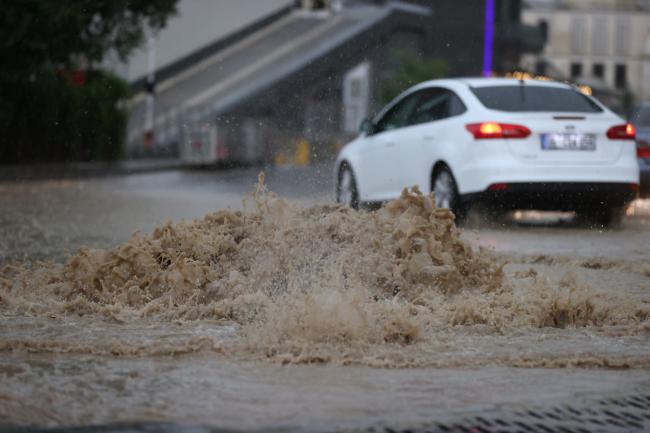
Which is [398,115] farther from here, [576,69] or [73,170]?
[576,69]

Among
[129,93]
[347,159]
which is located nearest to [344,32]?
[129,93]

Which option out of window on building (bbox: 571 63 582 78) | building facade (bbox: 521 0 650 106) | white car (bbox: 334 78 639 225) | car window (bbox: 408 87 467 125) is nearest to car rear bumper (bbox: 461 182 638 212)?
white car (bbox: 334 78 639 225)

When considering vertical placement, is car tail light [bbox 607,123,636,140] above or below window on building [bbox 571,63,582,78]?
below

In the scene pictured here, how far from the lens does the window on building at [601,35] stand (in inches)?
3125

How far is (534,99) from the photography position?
888 cm

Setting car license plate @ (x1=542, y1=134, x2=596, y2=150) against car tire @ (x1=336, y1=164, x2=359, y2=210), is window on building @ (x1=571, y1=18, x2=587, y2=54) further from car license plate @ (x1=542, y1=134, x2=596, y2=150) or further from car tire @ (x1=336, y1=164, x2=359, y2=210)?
car license plate @ (x1=542, y1=134, x2=596, y2=150)

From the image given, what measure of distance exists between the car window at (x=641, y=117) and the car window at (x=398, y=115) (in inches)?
114

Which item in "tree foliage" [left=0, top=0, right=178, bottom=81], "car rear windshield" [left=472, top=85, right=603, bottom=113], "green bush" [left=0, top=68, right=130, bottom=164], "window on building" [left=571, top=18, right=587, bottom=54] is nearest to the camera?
"car rear windshield" [left=472, top=85, right=603, bottom=113]

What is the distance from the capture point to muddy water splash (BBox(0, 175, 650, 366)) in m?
4.00

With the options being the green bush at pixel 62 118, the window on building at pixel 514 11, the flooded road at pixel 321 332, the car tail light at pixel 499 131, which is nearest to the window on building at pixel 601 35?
the window on building at pixel 514 11

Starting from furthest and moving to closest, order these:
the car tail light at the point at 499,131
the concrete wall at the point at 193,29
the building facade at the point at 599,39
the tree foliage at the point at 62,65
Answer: the building facade at the point at 599,39 → the concrete wall at the point at 193,29 → the tree foliage at the point at 62,65 → the car tail light at the point at 499,131

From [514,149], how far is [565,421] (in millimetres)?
5727

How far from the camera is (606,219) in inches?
385

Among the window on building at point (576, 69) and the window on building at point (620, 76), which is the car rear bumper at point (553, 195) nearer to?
the window on building at point (576, 69)
